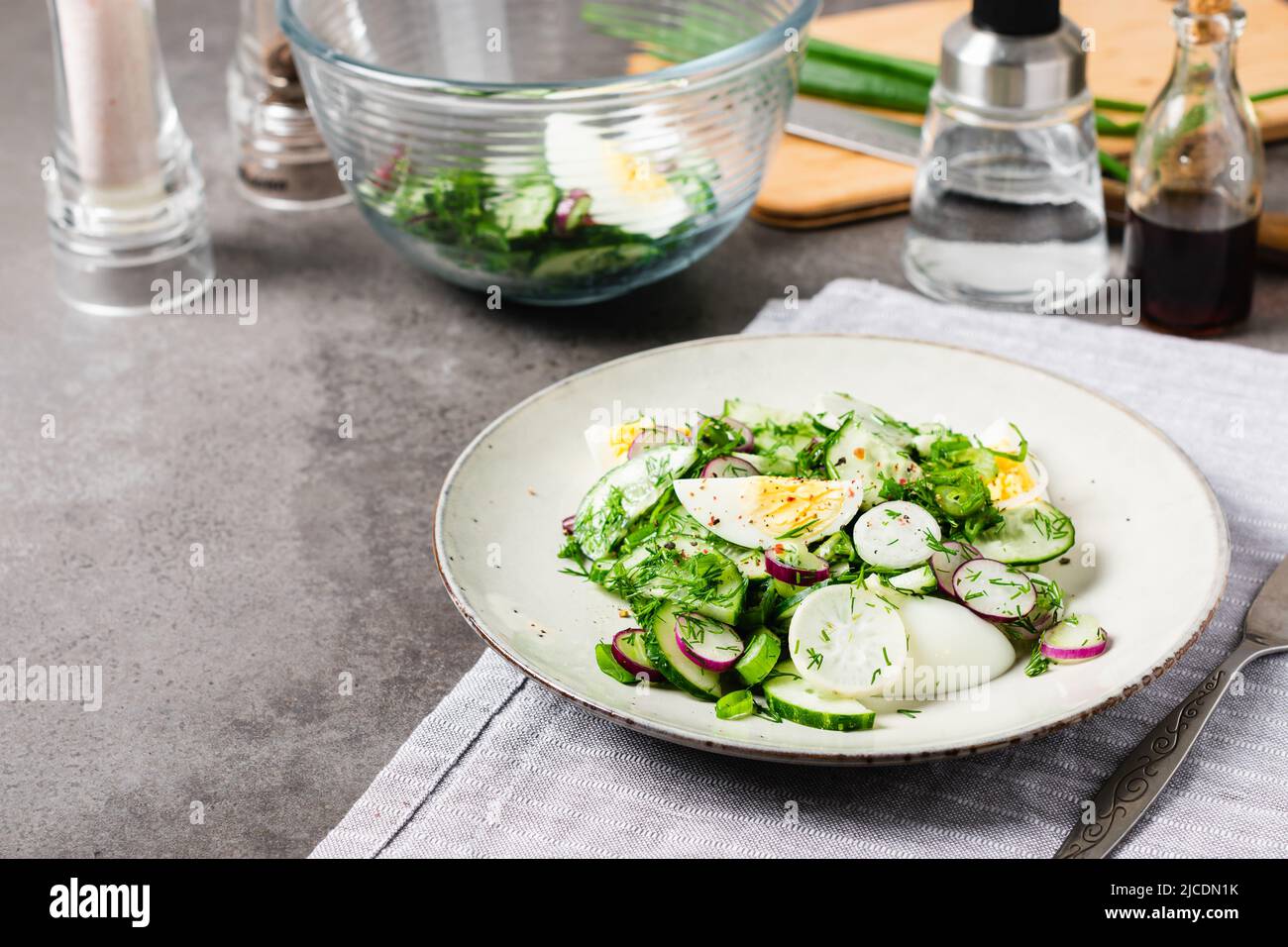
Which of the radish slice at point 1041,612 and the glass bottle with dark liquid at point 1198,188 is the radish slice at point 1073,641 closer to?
the radish slice at point 1041,612

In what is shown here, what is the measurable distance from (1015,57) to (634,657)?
0.86 metres

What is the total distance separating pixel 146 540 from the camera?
1.29 m

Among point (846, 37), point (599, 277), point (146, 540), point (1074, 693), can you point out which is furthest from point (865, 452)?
point (846, 37)

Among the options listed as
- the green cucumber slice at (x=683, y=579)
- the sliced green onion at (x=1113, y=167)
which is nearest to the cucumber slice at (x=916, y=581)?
the green cucumber slice at (x=683, y=579)

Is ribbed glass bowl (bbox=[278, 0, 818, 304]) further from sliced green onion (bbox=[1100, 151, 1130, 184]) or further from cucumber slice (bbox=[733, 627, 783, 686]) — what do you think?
cucumber slice (bbox=[733, 627, 783, 686])

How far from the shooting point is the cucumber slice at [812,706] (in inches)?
35.7

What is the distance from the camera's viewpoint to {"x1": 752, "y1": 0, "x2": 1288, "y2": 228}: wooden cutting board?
1806 mm

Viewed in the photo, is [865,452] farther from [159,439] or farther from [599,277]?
[159,439]

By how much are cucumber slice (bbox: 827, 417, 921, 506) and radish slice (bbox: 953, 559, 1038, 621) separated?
0.10 m

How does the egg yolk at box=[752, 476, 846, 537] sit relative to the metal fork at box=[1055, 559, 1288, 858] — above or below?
above

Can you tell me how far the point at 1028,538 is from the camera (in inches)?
42.0

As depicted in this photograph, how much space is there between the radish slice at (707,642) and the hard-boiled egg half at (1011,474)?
253 mm

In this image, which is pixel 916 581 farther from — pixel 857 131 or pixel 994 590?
pixel 857 131

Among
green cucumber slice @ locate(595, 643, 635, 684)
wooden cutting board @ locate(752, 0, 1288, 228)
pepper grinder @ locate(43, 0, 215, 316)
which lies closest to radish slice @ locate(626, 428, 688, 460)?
green cucumber slice @ locate(595, 643, 635, 684)
